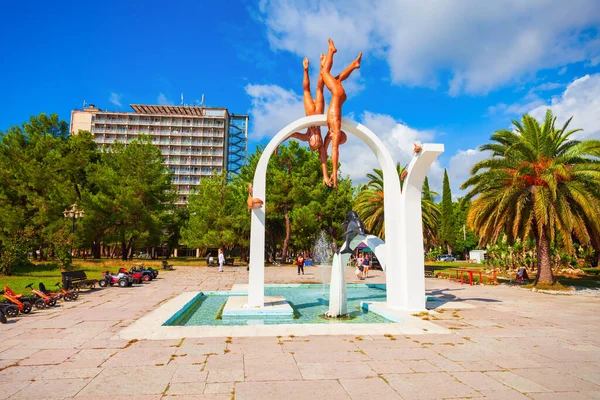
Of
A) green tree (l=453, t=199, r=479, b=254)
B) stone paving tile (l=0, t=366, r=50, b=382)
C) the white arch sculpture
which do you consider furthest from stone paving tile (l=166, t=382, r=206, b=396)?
green tree (l=453, t=199, r=479, b=254)

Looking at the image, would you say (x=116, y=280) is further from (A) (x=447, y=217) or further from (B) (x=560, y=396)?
(A) (x=447, y=217)

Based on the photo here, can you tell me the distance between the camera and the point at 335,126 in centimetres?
1047

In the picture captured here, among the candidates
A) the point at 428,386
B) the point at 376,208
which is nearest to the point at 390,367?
the point at 428,386

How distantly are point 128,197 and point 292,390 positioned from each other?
3256cm

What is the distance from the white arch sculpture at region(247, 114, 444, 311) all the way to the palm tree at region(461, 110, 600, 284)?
337 inches

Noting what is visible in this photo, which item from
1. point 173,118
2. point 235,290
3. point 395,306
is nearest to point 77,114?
point 173,118

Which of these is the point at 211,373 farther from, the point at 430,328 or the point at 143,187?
the point at 143,187

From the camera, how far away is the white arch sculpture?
10.0 meters

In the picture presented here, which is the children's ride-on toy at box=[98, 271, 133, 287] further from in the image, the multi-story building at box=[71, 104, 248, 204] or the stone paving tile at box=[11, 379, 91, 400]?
the multi-story building at box=[71, 104, 248, 204]

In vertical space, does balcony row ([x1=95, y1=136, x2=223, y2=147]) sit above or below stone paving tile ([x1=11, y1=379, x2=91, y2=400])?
above

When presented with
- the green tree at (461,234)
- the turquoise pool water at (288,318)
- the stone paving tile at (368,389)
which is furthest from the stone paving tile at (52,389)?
the green tree at (461,234)

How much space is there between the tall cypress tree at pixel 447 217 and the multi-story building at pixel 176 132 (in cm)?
5344

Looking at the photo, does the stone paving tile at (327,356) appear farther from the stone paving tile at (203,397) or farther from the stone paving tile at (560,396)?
the stone paving tile at (560,396)

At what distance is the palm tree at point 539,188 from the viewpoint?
51.0ft
